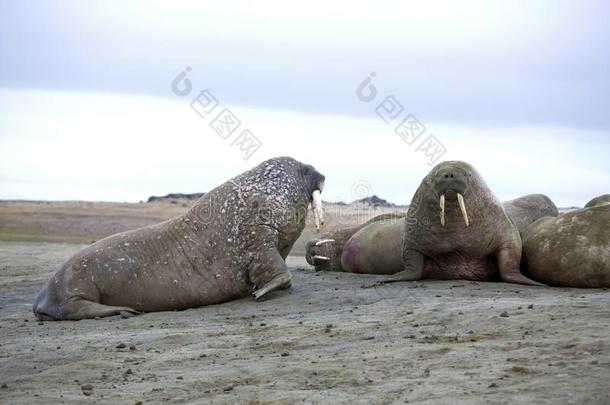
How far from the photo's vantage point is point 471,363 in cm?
526

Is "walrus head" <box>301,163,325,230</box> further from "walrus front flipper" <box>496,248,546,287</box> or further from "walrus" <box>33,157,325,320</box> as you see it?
"walrus front flipper" <box>496,248,546,287</box>

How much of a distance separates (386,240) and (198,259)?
2.60 metres

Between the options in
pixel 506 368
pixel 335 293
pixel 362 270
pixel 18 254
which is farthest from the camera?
pixel 18 254

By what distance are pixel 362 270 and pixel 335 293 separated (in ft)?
8.91

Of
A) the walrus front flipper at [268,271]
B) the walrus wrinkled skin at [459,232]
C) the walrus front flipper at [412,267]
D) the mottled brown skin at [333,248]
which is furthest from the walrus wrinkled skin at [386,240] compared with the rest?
the walrus front flipper at [268,271]

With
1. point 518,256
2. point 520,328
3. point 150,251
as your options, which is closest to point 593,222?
point 518,256

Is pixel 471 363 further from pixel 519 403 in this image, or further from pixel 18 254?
pixel 18 254

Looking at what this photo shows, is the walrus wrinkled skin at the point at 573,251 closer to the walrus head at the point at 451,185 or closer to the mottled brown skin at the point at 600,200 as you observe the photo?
the walrus head at the point at 451,185

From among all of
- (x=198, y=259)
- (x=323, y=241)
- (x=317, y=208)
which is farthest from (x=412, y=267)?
(x=323, y=241)

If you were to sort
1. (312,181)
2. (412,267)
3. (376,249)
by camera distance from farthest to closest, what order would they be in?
(376,249), (312,181), (412,267)

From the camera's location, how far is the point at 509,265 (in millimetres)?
9375

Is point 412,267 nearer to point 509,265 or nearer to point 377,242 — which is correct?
point 509,265

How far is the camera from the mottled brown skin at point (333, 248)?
12508 mm

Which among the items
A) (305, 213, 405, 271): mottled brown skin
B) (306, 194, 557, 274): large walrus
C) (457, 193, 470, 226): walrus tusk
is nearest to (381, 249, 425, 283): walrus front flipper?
(457, 193, 470, 226): walrus tusk
